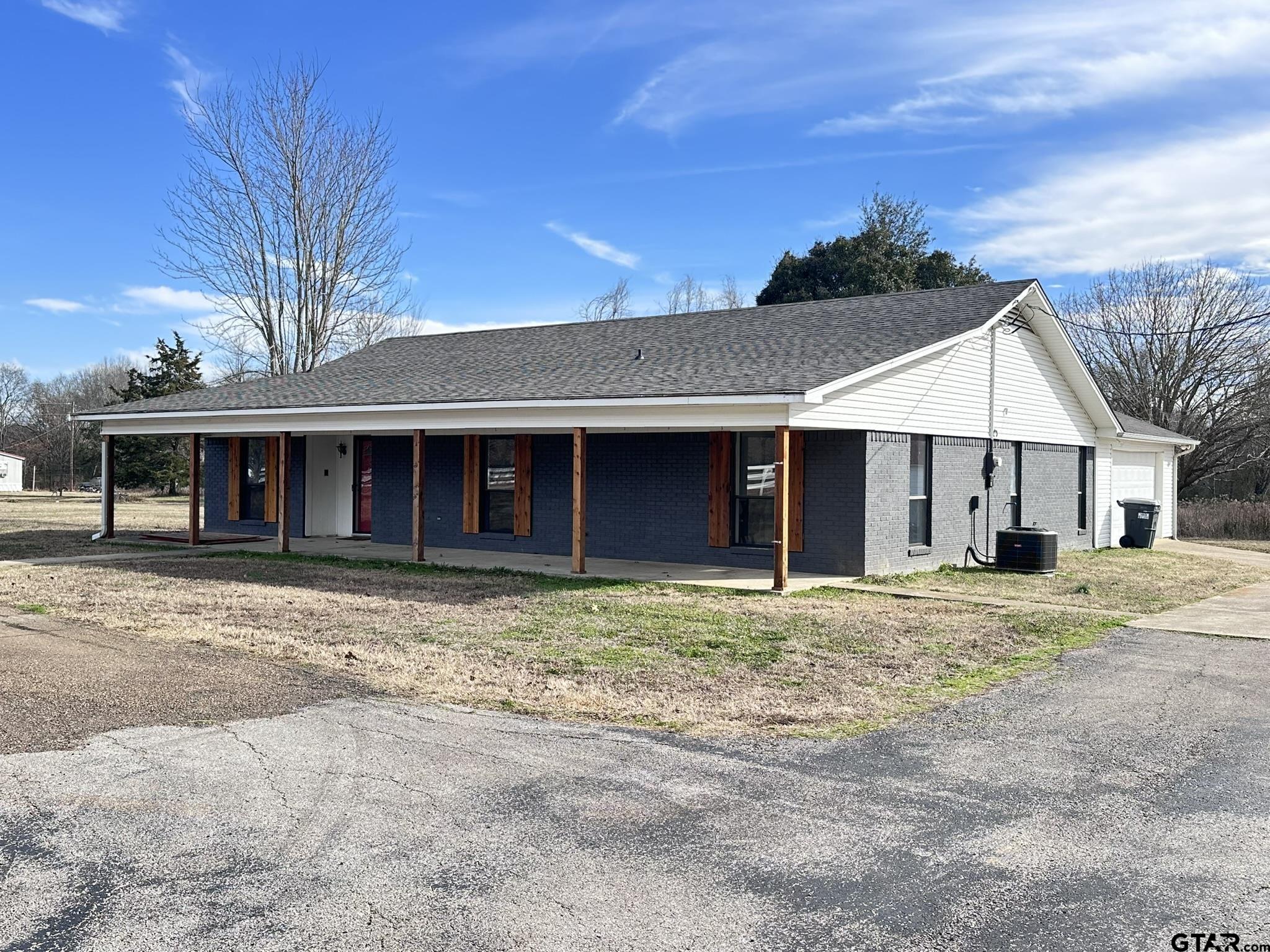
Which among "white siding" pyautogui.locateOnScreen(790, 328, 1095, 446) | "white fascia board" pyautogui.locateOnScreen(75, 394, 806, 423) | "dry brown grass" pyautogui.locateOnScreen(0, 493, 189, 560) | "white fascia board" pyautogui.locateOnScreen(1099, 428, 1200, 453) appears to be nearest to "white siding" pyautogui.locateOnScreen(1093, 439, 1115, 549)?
"white fascia board" pyautogui.locateOnScreen(1099, 428, 1200, 453)

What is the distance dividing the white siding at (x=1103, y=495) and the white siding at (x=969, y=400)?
0.64 metres

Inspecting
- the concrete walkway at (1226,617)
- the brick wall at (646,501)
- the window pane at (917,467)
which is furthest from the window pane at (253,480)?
the concrete walkway at (1226,617)

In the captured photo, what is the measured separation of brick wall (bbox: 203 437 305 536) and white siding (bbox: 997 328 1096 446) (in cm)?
1379

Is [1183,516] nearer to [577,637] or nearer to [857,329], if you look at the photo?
[857,329]

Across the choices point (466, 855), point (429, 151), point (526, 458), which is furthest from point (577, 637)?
point (429, 151)

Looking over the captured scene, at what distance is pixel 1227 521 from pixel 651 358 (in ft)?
65.0

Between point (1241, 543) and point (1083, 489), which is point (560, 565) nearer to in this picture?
point (1083, 489)

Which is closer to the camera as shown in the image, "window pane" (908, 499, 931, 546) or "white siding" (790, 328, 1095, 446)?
"white siding" (790, 328, 1095, 446)

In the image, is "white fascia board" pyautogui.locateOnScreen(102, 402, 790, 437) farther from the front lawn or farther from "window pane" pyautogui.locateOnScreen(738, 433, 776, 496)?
the front lawn

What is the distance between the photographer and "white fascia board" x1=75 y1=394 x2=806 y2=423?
12.2m

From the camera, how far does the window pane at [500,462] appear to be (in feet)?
57.2

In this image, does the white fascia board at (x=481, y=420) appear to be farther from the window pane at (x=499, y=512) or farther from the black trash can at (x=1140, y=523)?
the black trash can at (x=1140, y=523)

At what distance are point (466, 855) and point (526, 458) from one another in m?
13.1

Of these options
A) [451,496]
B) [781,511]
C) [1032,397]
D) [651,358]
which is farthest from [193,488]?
[1032,397]
